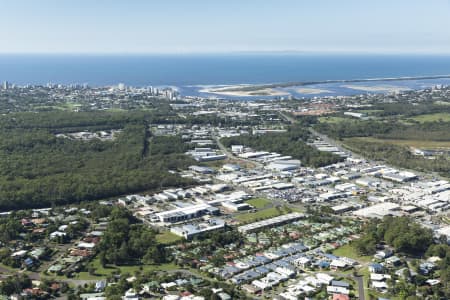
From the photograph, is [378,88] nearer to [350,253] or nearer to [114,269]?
[350,253]

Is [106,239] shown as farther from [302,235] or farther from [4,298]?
[302,235]

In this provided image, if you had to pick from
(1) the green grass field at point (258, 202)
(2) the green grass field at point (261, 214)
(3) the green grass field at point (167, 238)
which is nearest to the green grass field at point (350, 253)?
(2) the green grass field at point (261, 214)

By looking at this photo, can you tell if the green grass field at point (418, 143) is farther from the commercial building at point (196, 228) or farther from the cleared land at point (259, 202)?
the commercial building at point (196, 228)

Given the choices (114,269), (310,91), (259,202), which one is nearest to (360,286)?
(114,269)

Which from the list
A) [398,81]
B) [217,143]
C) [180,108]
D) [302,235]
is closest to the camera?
[302,235]

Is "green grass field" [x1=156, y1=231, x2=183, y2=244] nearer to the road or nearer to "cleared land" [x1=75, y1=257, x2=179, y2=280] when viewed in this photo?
"cleared land" [x1=75, y1=257, x2=179, y2=280]

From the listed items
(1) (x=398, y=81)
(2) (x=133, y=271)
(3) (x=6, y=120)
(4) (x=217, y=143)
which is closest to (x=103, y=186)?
(2) (x=133, y=271)
